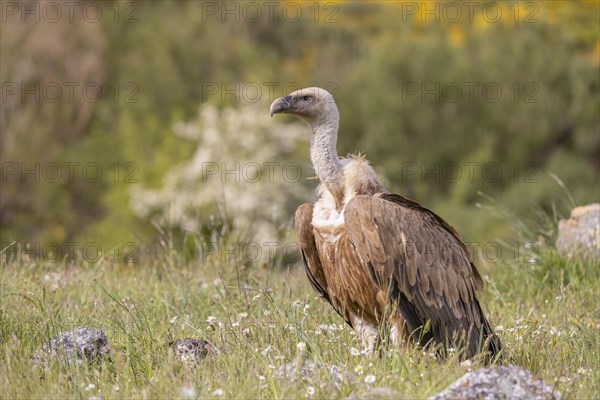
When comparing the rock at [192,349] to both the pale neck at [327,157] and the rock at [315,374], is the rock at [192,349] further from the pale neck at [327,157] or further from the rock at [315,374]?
the pale neck at [327,157]

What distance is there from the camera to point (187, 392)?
3.92 m

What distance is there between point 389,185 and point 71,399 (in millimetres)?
22547

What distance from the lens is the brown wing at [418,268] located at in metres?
5.26

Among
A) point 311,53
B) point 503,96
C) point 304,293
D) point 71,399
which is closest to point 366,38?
point 311,53

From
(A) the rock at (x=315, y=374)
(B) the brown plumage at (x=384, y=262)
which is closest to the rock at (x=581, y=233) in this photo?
(B) the brown plumage at (x=384, y=262)

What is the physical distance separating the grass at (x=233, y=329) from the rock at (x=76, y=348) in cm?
7

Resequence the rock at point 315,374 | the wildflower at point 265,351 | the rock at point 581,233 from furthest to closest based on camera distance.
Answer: the rock at point 581,233 → the wildflower at point 265,351 → the rock at point 315,374

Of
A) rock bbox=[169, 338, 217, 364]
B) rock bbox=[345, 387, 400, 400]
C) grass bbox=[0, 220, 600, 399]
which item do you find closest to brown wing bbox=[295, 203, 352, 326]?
grass bbox=[0, 220, 600, 399]

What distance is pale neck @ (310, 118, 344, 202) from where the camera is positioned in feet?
18.7

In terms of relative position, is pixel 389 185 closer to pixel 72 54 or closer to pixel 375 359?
pixel 72 54

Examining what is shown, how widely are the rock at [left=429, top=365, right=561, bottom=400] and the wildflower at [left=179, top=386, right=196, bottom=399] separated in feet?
3.22

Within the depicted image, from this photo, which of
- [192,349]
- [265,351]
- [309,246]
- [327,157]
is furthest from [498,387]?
[327,157]

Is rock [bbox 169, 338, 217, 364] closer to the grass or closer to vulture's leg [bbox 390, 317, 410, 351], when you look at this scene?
the grass

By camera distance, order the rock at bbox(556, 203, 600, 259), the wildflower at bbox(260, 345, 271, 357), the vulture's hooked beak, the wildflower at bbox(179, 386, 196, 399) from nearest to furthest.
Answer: the wildflower at bbox(179, 386, 196, 399), the wildflower at bbox(260, 345, 271, 357), the vulture's hooked beak, the rock at bbox(556, 203, 600, 259)
